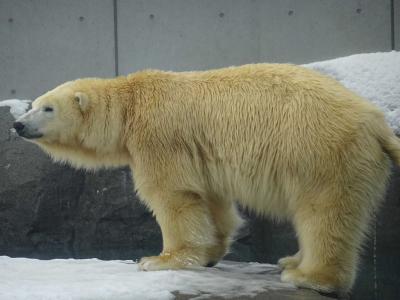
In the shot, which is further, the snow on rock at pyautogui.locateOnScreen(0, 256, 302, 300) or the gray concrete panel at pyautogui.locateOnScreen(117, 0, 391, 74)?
the gray concrete panel at pyautogui.locateOnScreen(117, 0, 391, 74)

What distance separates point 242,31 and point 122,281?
5.45 m

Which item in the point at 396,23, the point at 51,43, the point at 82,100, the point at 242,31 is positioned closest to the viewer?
the point at 82,100

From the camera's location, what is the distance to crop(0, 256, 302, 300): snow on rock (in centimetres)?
360

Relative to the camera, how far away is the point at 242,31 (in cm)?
871

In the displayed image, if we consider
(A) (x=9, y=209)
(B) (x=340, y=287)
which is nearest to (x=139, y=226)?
(A) (x=9, y=209)

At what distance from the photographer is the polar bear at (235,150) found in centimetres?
392

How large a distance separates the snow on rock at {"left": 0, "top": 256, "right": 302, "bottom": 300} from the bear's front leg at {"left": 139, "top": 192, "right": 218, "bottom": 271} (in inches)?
4.6

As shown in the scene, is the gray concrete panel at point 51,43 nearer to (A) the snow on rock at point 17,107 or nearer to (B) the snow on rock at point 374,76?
(A) the snow on rock at point 17,107

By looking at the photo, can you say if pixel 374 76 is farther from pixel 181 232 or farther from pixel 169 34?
pixel 181 232

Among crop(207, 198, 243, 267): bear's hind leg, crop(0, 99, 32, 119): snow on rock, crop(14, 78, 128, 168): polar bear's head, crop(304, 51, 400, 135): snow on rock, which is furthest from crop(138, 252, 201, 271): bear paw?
crop(0, 99, 32, 119): snow on rock

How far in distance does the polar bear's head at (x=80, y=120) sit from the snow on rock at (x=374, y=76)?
3078 millimetres

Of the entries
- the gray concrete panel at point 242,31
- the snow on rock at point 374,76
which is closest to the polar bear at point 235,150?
the snow on rock at point 374,76

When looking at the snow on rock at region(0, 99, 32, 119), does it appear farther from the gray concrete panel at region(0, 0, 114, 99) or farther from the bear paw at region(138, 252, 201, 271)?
the bear paw at region(138, 252, 201, 271)

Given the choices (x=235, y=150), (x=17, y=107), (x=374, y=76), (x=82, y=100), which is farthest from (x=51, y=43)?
(x=235, y=150)
